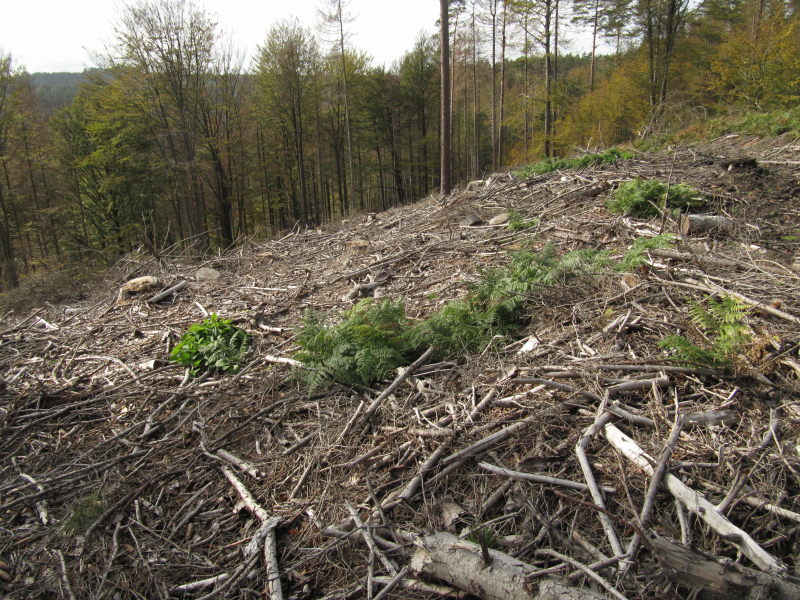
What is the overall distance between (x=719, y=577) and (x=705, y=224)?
465 cm

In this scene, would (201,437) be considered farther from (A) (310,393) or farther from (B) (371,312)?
(B) (371,312)

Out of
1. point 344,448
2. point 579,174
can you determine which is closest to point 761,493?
point 344,448

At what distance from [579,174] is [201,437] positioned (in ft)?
25.4

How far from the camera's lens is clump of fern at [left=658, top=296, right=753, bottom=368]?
2705mm

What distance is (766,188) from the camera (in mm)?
6066

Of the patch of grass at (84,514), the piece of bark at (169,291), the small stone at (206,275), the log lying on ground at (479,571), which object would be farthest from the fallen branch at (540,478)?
the small stone at (206,275)

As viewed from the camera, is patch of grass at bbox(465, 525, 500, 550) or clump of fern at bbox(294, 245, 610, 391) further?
clump of fern at bbox(294, 245, 610, 391)

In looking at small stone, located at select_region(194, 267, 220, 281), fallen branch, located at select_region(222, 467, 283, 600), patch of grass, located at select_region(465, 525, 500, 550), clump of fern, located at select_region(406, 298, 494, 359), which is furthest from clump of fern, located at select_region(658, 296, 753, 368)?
small stone, located at select_region(194, 267, 220, 281)

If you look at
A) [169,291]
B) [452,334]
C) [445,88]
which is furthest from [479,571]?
[445,88]

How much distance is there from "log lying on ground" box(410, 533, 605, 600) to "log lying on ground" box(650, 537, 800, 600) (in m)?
0.30

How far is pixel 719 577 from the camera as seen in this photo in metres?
1.68

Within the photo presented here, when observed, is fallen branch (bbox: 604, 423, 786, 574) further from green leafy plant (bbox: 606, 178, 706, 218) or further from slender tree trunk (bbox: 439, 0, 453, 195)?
slender tree trunk (bbox: 439, 0, 453, 195)

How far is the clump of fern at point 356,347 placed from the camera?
356 centimetres

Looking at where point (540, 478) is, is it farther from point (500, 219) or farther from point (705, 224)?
point (500, 219)
